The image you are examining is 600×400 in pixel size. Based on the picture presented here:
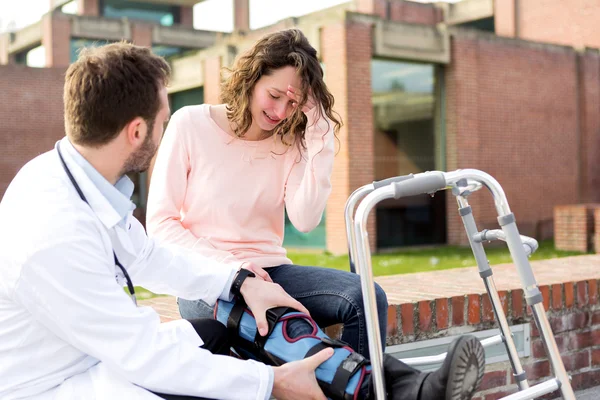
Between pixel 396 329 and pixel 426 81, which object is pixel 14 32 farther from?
pixel 396 329

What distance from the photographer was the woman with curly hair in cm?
243

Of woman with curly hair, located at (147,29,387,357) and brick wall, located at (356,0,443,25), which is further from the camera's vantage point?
brick wall, located at (356,0,443,25)

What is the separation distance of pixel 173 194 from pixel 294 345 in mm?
868

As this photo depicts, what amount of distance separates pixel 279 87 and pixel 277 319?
934 millimetres

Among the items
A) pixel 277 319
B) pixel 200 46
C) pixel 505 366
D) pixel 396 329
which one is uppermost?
pixel 200 46

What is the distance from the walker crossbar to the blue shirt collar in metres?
0.54

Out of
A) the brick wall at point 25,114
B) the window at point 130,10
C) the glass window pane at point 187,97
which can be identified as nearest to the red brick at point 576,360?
the glass window pane at point 187,97

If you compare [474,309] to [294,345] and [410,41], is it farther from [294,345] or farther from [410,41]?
[410,41]

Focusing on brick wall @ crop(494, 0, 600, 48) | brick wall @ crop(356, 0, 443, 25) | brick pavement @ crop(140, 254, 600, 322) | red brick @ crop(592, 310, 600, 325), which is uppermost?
brick wall @ crop(356, 0, 443, 25)

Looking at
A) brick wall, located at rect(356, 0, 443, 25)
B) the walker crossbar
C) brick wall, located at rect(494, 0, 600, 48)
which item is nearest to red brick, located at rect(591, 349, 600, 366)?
the walker crossbar

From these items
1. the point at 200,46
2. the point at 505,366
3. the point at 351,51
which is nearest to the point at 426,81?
the point at 351,51

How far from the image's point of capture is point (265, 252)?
2.47m

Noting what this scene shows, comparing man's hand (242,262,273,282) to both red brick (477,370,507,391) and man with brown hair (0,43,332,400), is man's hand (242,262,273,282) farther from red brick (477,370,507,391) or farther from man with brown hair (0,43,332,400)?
red brick (477,370,507,391)

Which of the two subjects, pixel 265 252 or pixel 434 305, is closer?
pixel 265 252
